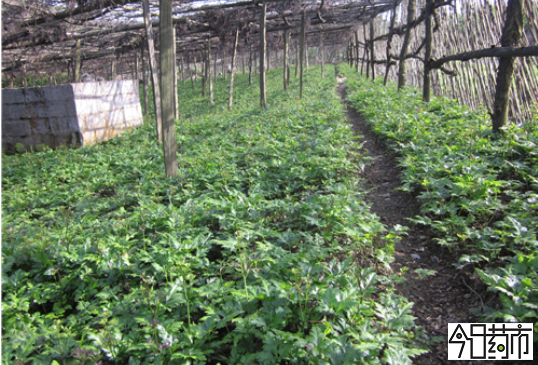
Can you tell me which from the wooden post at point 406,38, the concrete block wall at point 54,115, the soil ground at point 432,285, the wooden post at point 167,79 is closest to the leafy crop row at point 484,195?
the soil ground at point 432,285

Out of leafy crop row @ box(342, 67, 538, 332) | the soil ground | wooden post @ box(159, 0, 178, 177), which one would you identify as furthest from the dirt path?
wooden post @ box(159, 0, 178, 177)

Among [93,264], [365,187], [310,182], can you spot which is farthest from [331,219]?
[93,264]

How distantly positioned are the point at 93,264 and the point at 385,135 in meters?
6.36

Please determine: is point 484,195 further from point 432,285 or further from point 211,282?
point 211,282

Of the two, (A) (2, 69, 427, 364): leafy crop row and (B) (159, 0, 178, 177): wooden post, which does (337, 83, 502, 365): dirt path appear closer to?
(A) (2, 69, 427, 364): leafy crop row

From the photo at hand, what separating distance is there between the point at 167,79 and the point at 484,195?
4.90 m

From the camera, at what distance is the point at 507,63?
5961 mm

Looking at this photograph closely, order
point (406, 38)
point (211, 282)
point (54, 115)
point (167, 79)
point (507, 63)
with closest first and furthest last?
1. point (211, 282)
2. point (167, 79)
3. point (507, 63)
4. point (54, 115)
5. point (406, 38)

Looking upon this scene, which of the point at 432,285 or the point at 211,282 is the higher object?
the point at 211,282

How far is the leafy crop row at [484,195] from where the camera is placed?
2.89 metres

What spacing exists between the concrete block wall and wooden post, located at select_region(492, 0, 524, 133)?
11.5 meters

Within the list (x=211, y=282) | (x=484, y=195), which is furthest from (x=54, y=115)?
(x=484, y=195)

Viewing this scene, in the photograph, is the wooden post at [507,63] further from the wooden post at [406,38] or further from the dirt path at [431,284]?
the wooden post at [406,38]

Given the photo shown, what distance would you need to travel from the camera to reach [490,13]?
28.2 ft
